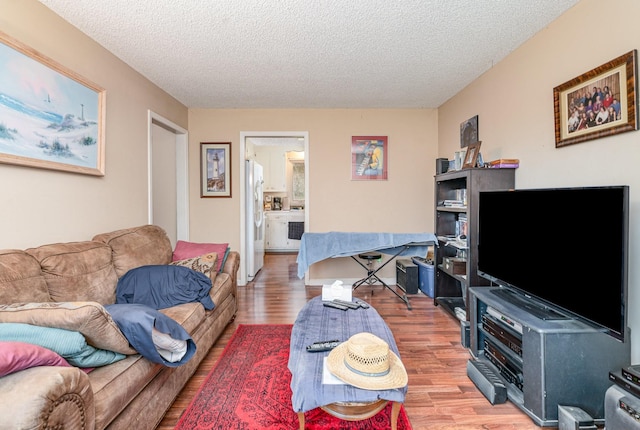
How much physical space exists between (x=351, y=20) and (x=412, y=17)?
0.44 meters

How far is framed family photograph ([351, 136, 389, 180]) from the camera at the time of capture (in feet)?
14.2

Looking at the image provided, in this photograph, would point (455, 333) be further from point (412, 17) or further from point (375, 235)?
point (412, 17)

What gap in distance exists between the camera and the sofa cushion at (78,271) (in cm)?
171

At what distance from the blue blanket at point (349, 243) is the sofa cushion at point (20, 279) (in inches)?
83.9

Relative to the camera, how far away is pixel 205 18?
2.16 meters

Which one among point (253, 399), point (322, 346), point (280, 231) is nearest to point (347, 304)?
point (322, 346)

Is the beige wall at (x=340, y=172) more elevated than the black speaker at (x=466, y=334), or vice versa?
the beige wall at (x=340, y=172)

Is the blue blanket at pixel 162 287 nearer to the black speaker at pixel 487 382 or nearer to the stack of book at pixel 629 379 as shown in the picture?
the black speaker at pixel 487 382

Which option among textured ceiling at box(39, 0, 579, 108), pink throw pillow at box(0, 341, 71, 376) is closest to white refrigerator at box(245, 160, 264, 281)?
textured ceiling at box(39, 0, 579, 108)

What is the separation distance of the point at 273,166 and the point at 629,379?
7015mm

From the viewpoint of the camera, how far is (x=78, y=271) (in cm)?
187

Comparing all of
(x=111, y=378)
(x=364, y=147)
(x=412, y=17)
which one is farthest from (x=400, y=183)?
(x=111, y=378)

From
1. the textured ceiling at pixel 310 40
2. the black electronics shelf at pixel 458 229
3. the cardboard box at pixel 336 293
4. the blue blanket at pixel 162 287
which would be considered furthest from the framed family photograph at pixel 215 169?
the black electronics shelf at pixel 458 229

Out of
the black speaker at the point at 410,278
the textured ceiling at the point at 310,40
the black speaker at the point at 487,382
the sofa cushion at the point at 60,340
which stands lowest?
the black speaker at the point at 487,382
